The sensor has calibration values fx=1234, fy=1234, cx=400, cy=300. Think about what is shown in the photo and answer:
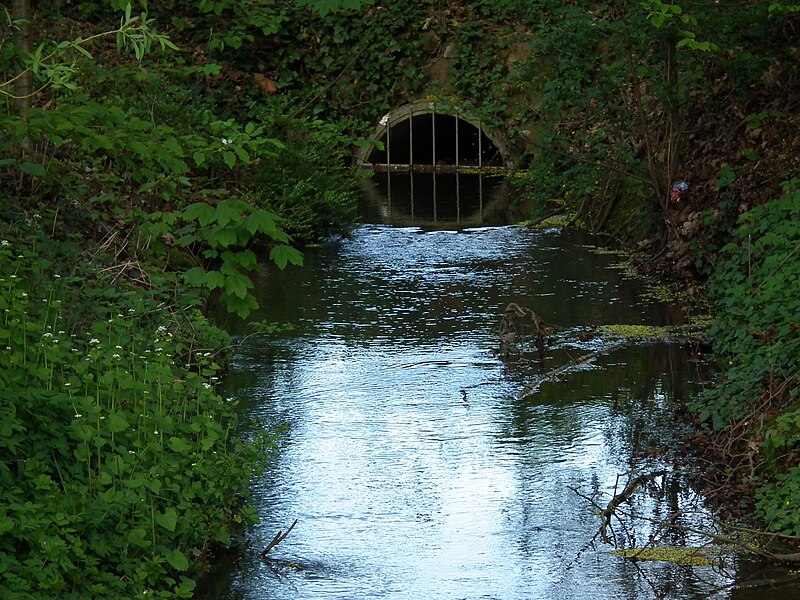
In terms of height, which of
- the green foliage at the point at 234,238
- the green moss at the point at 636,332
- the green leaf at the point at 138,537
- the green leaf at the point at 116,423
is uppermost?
the green foliage at the point at 234,238

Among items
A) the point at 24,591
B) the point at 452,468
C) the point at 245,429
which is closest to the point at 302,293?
the point at 245,429

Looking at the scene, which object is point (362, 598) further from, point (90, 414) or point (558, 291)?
point (558, 291)

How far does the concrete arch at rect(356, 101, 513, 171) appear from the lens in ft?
65.8

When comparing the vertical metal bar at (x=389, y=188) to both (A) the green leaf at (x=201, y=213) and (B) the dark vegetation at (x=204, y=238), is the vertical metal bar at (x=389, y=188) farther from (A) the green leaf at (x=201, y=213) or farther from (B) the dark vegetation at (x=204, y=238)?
(A) the green leaf at (x=201, y=213)

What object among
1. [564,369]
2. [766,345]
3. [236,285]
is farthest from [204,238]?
[564,369]

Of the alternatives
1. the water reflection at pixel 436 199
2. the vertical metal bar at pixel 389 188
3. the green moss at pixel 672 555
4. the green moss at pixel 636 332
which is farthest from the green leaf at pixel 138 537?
the vertical metal bar at pixel 389 188

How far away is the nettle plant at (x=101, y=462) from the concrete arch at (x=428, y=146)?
13705 mm

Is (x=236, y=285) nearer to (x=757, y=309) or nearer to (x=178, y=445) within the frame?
(x=178, y=445)

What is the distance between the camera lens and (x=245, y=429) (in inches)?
301

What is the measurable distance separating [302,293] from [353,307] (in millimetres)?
747

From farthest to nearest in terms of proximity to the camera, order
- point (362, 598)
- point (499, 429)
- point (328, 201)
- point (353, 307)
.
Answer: point (328, 201), point (353, 307), point (499, 429), point (362, 598)

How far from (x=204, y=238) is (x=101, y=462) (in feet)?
3.67

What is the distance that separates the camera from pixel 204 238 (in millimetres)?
5734

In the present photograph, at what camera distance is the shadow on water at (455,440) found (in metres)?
5.66
